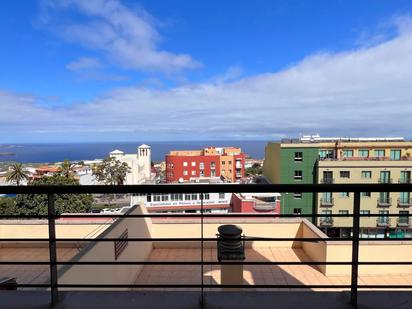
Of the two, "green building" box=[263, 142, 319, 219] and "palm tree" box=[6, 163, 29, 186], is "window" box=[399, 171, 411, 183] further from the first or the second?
"palm tree" box=[6, 163, 29, 186]

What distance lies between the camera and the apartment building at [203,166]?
4066cm

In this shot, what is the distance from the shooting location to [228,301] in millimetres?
1774

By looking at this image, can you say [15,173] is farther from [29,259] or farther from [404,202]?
[404,202]

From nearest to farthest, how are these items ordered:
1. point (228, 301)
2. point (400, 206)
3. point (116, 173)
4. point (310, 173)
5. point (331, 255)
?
point (228, 301)
point (331, 255)
point (400, 206)
point (310, 173)
point (116, 173)

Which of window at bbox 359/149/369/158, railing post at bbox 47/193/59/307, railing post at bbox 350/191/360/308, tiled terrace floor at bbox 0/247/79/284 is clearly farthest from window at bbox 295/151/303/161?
railing post at bbox 47/193/59/307

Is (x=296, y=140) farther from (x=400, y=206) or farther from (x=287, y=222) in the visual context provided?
(x=287, y=222)

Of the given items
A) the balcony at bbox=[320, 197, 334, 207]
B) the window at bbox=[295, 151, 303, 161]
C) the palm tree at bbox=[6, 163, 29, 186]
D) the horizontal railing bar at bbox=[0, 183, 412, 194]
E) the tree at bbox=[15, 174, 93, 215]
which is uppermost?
the horizontal railing bar at bbox=[0, 183, 412, 194]

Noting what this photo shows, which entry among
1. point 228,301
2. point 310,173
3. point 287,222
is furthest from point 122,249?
point 310,173

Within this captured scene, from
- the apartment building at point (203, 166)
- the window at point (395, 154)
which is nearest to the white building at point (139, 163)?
the apartment building at point (203, 166)

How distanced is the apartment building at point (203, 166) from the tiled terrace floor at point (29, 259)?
31387mm

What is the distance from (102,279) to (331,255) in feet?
14.4

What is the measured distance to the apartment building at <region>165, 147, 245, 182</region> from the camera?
40656 mm

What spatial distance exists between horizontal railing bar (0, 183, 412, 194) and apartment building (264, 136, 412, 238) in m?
21.8

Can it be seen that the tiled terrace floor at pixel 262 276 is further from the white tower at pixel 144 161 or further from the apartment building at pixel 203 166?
the white tower at pixel 144 161
